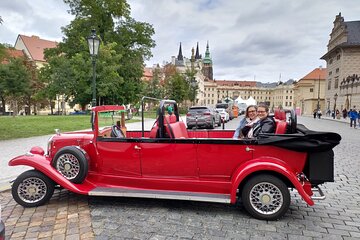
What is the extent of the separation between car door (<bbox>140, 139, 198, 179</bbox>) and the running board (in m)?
0.28

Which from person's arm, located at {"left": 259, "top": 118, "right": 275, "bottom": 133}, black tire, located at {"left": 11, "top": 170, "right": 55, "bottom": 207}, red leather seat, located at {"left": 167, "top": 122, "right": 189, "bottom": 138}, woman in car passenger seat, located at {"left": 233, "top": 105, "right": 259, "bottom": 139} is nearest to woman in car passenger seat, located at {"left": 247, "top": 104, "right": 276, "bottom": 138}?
person's arm, located at {"left": 259, "top": 118, "right": 275, "bottom": 133}

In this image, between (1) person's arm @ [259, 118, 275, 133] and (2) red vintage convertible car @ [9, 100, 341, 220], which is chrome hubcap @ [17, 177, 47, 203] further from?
(1) person's arm @ [259, 118, 275, 133]

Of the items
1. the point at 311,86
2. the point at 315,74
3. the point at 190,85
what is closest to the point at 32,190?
the point at 190,85

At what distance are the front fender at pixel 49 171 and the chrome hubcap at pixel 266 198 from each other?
8.82ft

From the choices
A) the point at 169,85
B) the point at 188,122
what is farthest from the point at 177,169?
the point at 169,85

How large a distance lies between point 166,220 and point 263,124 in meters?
2.27

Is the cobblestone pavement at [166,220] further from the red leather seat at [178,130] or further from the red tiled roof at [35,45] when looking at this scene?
the red tiled roof at [35,45]

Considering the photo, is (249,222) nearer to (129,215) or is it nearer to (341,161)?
(129,215)

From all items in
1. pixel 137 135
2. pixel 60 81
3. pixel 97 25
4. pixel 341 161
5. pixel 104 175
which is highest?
pixel 97 25

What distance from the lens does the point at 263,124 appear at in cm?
449

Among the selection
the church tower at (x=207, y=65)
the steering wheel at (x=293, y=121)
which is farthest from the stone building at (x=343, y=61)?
the church tower at (x=207, y=65)

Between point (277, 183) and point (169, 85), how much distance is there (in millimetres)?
37968

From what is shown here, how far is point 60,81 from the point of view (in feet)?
104

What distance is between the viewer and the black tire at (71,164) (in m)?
4.33
